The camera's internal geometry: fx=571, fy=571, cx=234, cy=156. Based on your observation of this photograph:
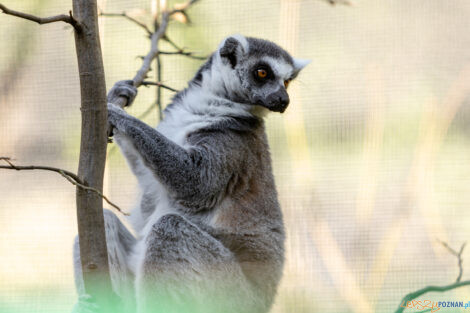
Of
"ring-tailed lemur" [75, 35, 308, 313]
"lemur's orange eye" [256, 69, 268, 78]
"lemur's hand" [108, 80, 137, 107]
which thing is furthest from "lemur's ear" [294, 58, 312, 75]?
"lemur's hand" [108, 80, 137, 107]

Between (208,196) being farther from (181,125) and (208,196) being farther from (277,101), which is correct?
(277,101)

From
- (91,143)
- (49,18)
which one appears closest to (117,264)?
(91,143)

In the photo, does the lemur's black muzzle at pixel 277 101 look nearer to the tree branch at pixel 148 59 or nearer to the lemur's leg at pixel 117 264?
the tree branch at pixel 148 59

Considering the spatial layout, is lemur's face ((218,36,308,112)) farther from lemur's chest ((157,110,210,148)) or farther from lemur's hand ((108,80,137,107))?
lemur's hand ((108,80,137,107))

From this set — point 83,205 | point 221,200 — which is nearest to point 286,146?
point 221,200

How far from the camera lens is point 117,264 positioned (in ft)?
6.89

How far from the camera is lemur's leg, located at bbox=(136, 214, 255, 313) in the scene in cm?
200

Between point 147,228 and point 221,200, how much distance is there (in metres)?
0.31

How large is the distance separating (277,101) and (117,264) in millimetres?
903

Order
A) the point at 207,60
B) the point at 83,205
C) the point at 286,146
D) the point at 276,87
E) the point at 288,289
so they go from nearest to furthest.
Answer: the point at 83,205
the point at 276,87
the point at 207,60
the point at 288,289
the point at 286,146

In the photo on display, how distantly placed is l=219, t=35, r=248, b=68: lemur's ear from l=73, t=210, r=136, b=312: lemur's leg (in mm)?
846

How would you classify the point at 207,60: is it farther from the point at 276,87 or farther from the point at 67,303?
the point at 67,303

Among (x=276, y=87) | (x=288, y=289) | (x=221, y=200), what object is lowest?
(x=288, y=289)

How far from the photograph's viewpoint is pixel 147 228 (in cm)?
222
